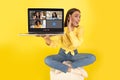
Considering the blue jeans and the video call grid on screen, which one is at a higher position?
the video call grid on screen

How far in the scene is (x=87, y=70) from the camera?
226 centimetres

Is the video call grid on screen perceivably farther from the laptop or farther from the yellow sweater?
the yellow sweater

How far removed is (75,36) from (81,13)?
0.29 meters

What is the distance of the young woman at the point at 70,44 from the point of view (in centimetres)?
199

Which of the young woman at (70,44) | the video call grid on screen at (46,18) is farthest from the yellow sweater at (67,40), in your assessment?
the video call grid on screen at (46,18)

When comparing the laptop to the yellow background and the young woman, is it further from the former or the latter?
the yellow background

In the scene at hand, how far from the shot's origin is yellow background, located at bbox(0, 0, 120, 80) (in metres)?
2.20

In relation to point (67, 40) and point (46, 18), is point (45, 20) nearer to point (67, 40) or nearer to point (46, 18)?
point (46, 18)

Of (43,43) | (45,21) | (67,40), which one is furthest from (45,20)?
(43,43)

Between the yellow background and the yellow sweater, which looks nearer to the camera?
the yellow sweater

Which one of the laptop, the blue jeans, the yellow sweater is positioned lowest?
the blue jeans

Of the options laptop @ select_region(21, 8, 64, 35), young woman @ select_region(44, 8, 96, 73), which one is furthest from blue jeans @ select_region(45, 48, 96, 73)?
laptop @ select_region(21, 8, 64, 35)

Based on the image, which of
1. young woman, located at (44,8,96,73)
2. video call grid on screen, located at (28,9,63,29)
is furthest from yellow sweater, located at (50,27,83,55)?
video call grid on screen, located at (28,9,63,29)

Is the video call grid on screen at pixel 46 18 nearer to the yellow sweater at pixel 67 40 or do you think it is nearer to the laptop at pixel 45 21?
the laptop at pixel 45 21
